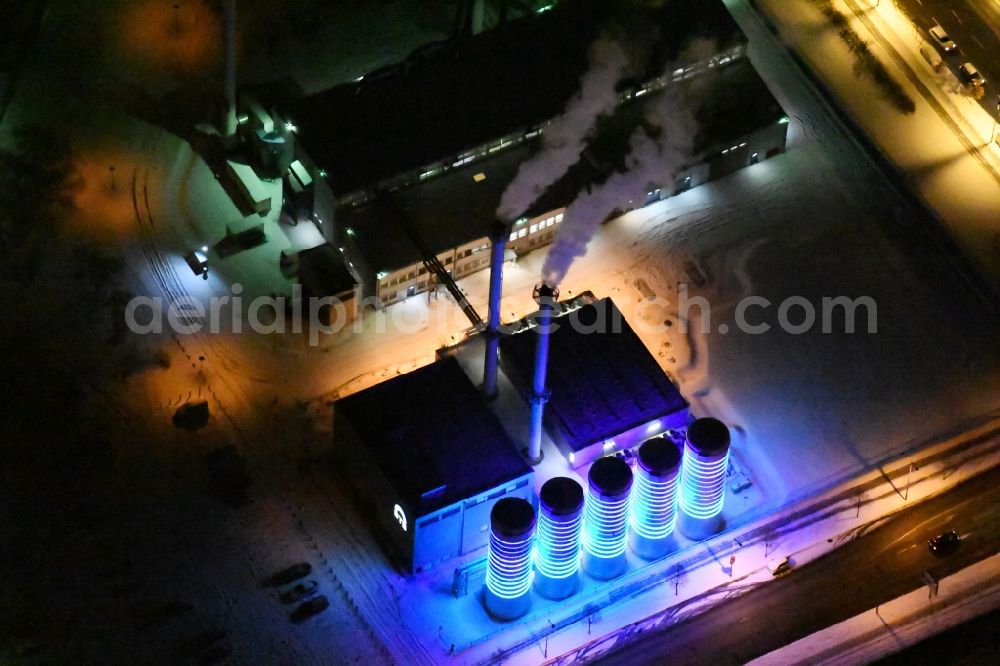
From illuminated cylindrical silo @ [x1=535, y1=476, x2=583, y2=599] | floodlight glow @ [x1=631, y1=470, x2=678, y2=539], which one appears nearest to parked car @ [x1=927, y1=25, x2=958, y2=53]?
floodlight glow @ [x1=631, y1=470, x2=678, y2=539]

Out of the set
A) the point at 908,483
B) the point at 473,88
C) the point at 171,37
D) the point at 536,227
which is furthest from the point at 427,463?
the point at 171,37

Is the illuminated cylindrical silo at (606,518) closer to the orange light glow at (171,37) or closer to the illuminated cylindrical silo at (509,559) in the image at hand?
the illuminated cylindrical silo at (509,559)

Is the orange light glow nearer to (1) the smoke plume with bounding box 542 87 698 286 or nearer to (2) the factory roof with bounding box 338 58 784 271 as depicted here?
(2) the factory roof with bounding box 338 58 784 271

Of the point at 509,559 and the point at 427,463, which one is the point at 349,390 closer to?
the point at 427,463

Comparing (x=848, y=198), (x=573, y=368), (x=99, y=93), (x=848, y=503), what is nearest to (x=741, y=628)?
(x=848, y=503)

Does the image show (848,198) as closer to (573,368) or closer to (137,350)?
(573,368)
